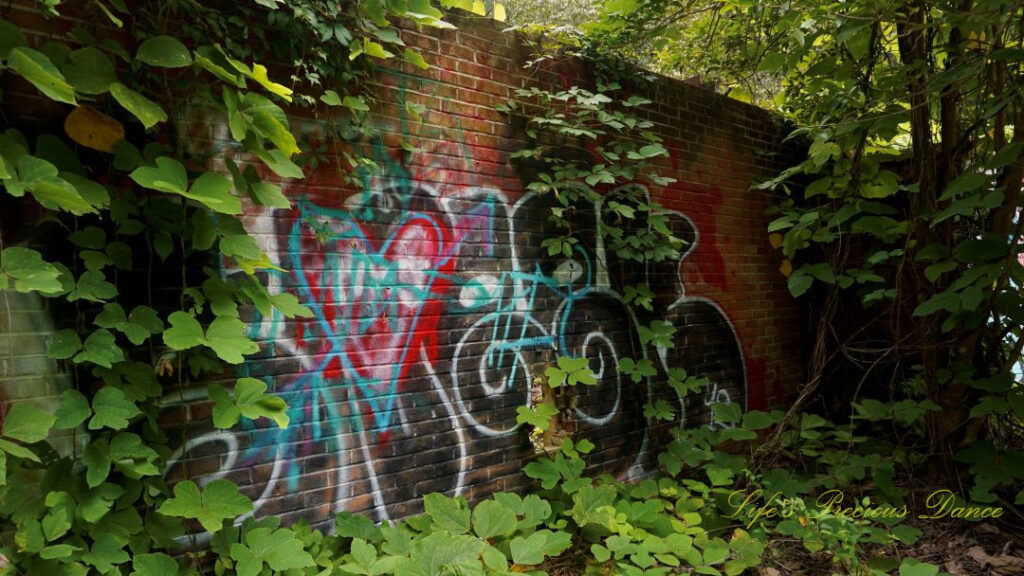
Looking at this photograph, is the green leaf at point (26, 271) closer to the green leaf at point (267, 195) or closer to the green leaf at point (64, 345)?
the green leaf at point (64, 345)

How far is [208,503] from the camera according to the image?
75.4 inches

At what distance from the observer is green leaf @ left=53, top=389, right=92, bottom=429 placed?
1686 millimetres

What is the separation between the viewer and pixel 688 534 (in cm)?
287

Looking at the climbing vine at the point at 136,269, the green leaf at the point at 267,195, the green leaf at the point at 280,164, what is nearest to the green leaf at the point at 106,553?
the climbing vine at the point at 136,269

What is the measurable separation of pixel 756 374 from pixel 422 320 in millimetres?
3133

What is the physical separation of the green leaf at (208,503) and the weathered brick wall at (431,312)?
0.19 m

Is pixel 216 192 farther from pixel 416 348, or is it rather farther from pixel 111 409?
pixel 416 348

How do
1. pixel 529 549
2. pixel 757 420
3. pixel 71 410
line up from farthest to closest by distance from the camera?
1. pixel 757 420
2. pixel 529 549
3. pixel 71 410

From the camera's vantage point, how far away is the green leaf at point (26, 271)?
1.49m

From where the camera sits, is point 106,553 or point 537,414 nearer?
point 106,553

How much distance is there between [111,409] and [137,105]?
3.19 feet

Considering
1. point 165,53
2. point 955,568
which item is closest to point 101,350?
point 165,53

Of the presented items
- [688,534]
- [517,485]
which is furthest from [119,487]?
[688,534]

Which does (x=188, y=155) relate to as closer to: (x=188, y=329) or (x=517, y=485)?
(x=188, y=329)
